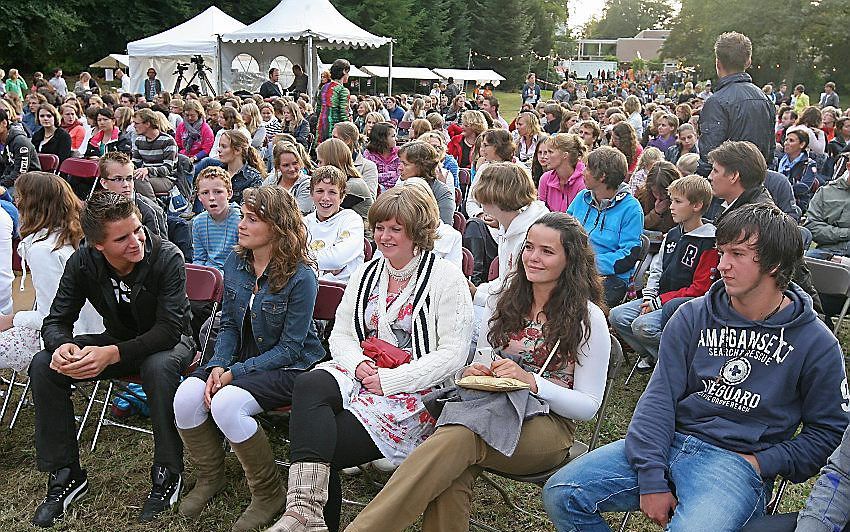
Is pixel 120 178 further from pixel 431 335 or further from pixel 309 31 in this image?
pixel 309 31

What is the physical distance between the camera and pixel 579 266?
3.12 meters

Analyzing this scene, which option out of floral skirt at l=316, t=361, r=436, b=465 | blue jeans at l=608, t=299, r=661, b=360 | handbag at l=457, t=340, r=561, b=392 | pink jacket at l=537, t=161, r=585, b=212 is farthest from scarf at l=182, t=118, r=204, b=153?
handbag at l=457, t=340, r=561, b=392

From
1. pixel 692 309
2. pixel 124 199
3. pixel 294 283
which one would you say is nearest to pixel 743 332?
pixel 692 309

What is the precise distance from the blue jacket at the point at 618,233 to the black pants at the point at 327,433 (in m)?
2.41

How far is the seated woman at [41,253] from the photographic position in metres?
3.97

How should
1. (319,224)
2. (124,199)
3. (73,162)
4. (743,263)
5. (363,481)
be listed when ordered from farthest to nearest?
(73,162) → (319,224) → (363,481) → (124,199) → (743,263)

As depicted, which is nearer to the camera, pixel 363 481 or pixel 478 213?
pixel 363 481

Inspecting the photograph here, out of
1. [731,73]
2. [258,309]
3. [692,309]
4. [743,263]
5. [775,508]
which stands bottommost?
[775,508]

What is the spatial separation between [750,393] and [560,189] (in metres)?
3.87

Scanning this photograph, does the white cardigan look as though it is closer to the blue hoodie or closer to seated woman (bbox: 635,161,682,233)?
the blue hoodie

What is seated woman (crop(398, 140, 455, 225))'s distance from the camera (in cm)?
616

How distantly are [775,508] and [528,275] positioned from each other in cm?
122

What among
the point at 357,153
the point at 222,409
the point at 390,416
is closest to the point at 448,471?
the point at 390,416

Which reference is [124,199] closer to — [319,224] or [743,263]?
[319,224]
